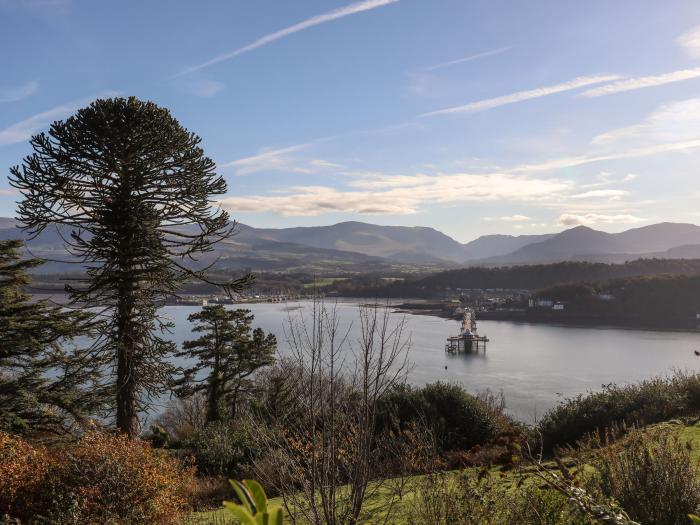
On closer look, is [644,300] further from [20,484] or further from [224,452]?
[20,484]

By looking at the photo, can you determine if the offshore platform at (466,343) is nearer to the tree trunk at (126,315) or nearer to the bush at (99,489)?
the tree trunk at (126,315)

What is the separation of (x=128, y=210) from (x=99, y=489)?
244 inches

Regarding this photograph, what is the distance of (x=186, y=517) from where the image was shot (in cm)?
708

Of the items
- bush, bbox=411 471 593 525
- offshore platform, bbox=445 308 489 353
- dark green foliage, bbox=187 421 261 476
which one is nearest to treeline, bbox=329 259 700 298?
offshore platform, bbox=445 308 489 353

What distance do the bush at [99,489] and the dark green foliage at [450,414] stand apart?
7.55 meters

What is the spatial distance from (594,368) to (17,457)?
48.1 m

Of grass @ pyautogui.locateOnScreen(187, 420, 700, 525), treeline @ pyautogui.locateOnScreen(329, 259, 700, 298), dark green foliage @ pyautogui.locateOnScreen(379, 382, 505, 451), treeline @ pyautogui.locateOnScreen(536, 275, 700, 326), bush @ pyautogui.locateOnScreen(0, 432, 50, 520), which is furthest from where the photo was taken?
treeline @ pyautogui.locateOnScreen(329, 259, 700, 298)

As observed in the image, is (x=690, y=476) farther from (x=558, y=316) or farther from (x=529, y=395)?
(x=558, y=316)

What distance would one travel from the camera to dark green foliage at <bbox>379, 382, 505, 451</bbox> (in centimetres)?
1367

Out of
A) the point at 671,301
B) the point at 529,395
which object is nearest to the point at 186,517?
the point at 529,395

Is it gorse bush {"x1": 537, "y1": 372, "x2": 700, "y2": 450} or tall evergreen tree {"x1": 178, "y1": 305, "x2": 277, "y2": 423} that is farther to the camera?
tall evergreen tree {"x1": 178, "y1": 305, "x2": 277, "y2": 423}

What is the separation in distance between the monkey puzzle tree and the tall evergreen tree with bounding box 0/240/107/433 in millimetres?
3092

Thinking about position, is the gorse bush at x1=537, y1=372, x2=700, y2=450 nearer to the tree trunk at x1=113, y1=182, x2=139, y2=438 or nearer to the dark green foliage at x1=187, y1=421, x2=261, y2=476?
the dark green foliage at x1=187, y1=421, x2=261, y2=476

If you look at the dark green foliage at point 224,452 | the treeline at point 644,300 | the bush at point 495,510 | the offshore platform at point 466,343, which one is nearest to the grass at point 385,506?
the bush at point 495,510
